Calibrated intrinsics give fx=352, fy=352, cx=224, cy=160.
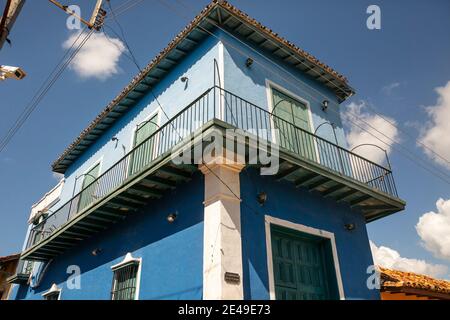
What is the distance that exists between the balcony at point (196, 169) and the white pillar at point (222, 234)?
79 centimetres

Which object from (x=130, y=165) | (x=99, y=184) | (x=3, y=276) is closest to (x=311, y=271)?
(x=130, y=165)

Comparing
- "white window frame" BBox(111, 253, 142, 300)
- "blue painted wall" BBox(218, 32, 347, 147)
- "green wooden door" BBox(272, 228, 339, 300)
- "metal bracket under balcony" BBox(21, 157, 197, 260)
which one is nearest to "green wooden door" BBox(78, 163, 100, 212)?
"metal bracket under balcony" BBox(21, 157, 197, 260)

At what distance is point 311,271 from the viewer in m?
7.83

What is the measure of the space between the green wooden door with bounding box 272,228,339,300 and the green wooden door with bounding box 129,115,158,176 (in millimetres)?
3908

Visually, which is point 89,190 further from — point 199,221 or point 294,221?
point 294,221

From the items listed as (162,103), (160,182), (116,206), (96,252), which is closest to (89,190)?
(96,252)

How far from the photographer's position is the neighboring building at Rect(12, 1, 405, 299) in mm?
6598

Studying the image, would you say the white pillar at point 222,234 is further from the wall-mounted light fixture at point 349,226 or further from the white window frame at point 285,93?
the wall-mounted light fixture at point 349,226

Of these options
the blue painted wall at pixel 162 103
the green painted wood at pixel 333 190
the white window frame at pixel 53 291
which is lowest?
the white window frame at pixel 53 291

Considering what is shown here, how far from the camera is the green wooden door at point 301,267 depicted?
23.4 feet

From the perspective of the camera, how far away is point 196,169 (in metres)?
7.36

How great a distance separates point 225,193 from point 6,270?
15.9m

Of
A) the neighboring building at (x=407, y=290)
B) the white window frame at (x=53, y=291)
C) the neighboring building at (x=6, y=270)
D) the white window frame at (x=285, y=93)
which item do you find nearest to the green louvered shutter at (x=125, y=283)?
the white window frame at (x=53, y=291)
